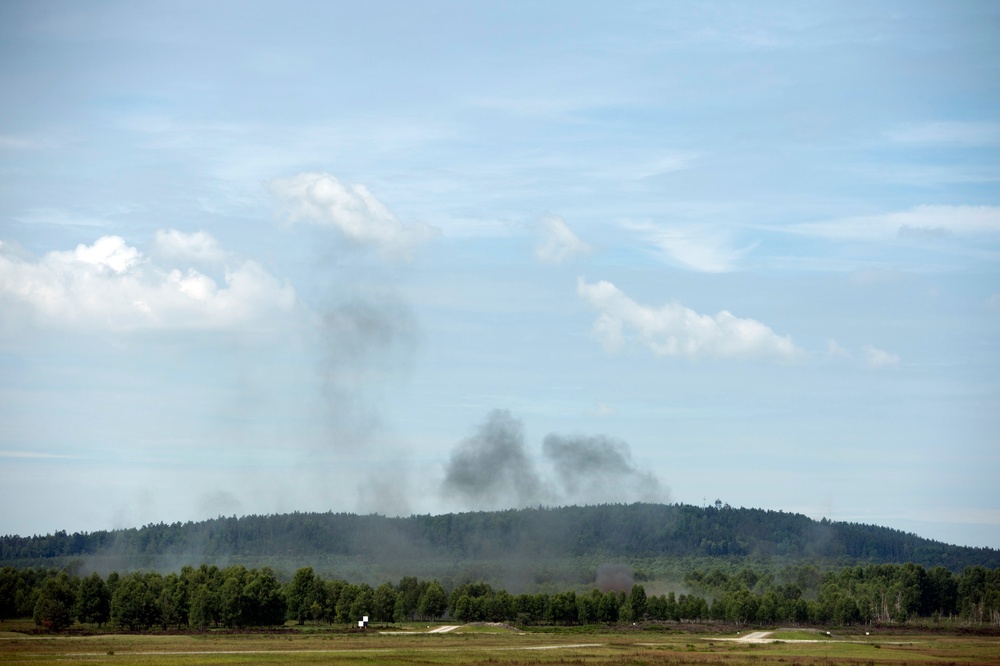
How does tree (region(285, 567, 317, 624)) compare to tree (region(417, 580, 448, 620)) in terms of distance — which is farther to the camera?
tree (region(417, 580, 448, 620))

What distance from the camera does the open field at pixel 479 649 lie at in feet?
299

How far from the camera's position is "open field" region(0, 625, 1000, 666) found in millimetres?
91250

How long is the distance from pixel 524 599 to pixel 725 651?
71.8 m

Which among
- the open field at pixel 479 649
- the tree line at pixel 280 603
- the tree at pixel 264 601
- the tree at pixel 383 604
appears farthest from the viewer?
the tree at pixel 383 604

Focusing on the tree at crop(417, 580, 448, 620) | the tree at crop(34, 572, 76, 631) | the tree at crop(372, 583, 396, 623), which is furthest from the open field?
the tree at crop(417, 580, 448, 620)

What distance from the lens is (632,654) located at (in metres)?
104

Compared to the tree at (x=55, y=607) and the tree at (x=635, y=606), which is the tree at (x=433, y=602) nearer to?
the tree at (x=635, y=606)

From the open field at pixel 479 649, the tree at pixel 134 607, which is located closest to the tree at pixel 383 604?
the open field at pixel 479 649

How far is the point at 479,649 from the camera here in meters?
108

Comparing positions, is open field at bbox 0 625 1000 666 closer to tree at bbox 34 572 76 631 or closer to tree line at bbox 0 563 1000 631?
tree at bbox 34 572 76 631

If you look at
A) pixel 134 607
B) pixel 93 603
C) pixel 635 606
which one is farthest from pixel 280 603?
pixel 635 606

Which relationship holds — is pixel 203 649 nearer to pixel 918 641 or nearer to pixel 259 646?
pixel 259 646

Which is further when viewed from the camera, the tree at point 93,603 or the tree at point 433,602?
the tree at point 433,602

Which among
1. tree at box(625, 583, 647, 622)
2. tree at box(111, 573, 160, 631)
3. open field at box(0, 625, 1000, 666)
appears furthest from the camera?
tree at box(625, 583, 647, 622)
